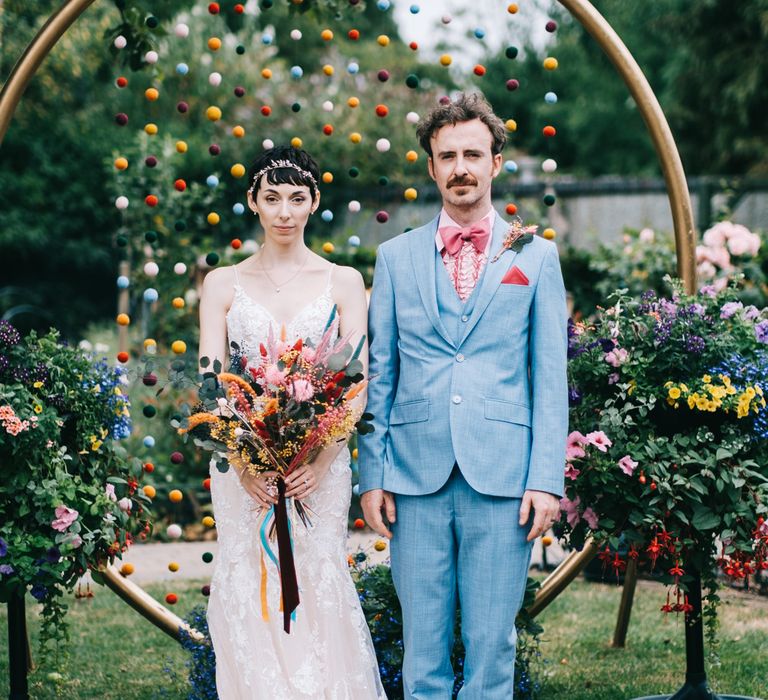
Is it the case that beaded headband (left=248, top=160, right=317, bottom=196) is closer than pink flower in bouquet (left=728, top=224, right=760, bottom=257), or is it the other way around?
beaded headband (left=248, top=160, right=317, bottom=196)

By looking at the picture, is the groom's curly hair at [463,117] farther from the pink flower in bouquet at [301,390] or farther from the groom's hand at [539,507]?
the groom's hand at [539,507]

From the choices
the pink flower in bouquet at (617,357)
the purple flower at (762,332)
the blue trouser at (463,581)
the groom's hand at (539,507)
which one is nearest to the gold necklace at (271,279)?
the blue trouser at (463,581)

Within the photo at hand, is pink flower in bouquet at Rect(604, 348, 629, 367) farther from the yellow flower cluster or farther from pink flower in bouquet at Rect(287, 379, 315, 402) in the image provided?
pink flower in bouquet at Rect(287, 379, 315, 402)

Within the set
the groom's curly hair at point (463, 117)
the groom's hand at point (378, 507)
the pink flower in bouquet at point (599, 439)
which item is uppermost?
the groom's curly hair at point (463, 117)

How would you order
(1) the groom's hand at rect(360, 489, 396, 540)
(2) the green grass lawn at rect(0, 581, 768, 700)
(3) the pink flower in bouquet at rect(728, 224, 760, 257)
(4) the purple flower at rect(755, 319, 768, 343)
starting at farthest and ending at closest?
1. (3) the pink flower in bouquet at rect(728, 224, 760, 257)
2. (2) the green grass lawn at rect(0, 581, 768, 700)
3. (4) the purple flower at rect(755, 319, 768, 343)
4. (1) the groom's hand at rect(360, 489, 396, 540)

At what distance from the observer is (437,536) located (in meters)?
3.33

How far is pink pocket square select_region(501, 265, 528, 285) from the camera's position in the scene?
3.38 meters

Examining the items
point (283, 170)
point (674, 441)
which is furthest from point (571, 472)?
point (283, 170)

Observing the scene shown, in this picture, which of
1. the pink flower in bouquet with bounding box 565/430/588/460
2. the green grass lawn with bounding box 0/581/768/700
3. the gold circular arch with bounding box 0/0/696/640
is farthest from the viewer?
the green grass lawn with bounding box 0/581/768/700

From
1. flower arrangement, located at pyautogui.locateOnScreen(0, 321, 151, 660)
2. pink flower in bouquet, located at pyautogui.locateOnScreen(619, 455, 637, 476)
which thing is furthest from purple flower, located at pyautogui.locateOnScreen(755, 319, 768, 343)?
flower arrangement, located at pyautogui.locateOnScreen(0, 321, 151, 660)

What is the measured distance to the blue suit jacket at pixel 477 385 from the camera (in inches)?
130

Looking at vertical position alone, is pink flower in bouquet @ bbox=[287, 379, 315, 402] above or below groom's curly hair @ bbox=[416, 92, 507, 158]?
below

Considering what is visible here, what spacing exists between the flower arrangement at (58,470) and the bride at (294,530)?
592 millimetres

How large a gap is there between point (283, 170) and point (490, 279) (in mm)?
775
